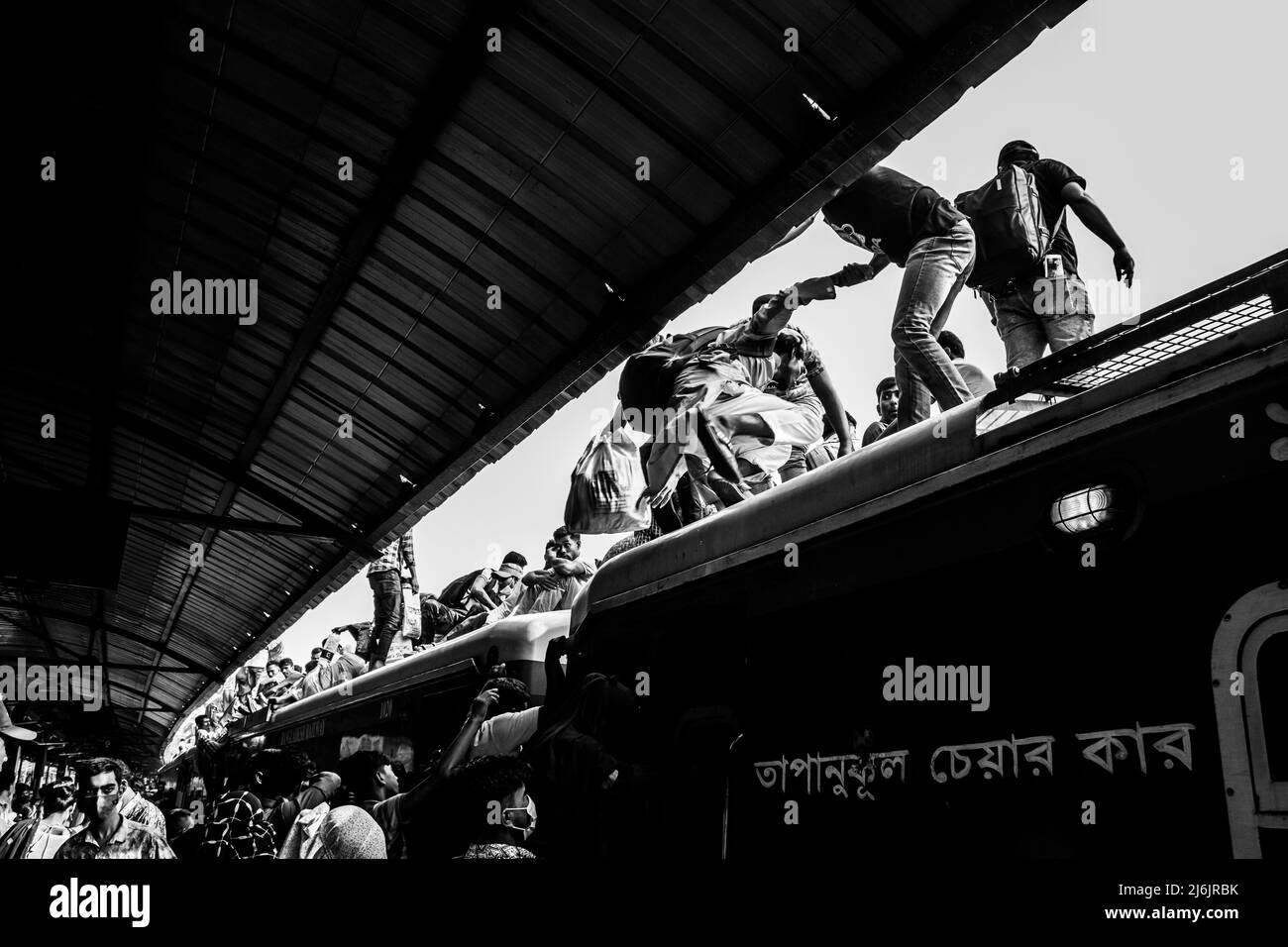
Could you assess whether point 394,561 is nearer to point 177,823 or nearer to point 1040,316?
point 177,823

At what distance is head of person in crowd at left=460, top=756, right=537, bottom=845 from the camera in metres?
3.53

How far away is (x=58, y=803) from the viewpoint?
20.1 ft

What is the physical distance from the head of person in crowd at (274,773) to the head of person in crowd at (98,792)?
1.93 ft

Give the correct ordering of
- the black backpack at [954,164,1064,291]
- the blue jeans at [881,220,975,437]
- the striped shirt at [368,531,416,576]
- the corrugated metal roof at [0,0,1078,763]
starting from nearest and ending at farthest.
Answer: the blue jeans at [881,220,975,437]
the black backpack at [954,164,1064,291]
the corrugated metal roof at [0,0,1078,763]
the striped shirt at [368,531,416,576]

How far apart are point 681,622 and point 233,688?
28273 millimetres

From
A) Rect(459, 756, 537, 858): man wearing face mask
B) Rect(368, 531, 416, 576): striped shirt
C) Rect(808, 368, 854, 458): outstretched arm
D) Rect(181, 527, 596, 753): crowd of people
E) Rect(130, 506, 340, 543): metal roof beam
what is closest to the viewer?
Rect(459, 756, 537, 858): man wearing face mask

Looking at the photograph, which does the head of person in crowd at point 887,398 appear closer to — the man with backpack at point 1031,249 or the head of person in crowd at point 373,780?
the man with backpack at point 1031,249

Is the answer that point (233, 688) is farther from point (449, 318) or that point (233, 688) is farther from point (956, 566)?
point (956, 566)

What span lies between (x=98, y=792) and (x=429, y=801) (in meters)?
1.72

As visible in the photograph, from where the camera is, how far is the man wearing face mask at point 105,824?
16.0ft

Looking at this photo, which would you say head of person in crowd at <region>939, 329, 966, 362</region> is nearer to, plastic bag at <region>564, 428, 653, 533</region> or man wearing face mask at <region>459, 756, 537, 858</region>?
plastic bag at <region>564, 428, 653, 533</region>

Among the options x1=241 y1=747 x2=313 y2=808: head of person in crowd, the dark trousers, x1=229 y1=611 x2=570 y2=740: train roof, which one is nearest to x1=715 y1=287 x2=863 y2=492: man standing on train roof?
x1=229 y1=611 x2=570 y2=740: train roof

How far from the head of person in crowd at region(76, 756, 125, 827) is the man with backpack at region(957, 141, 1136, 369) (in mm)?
4785
